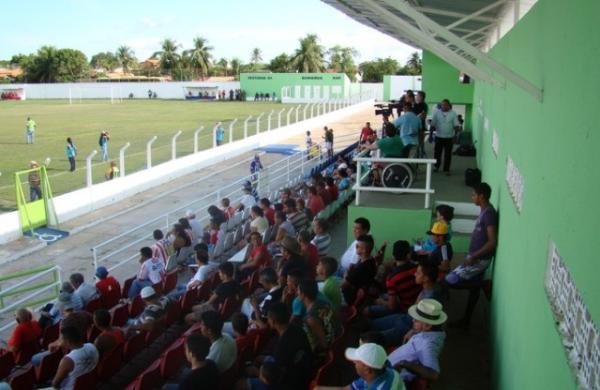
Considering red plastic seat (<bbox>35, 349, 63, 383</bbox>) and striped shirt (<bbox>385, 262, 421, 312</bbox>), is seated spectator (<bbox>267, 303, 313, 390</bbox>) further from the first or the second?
red plastic seat (<bbox>35, 349, 63, 383</bbox>)

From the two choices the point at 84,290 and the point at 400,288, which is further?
the point at 84,290

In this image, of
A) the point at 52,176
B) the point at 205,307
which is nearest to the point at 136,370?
the point at 205,307

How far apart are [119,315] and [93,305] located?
2.07 feet

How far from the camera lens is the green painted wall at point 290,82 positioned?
57.9 metres

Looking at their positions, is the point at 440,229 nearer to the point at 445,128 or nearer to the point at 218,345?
the point at 218,345

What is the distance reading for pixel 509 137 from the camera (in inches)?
226

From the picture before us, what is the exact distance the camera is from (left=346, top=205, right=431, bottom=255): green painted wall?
8008 millimetres

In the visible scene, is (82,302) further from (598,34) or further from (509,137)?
(598,34)

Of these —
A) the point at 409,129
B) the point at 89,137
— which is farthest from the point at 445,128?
the point at 89,137

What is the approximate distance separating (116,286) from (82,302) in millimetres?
589

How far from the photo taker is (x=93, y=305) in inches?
256

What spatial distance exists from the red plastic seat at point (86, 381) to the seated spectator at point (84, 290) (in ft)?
6.40

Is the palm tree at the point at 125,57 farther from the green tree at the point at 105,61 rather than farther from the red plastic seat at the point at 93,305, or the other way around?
the red plastic seat at the point at 93,305

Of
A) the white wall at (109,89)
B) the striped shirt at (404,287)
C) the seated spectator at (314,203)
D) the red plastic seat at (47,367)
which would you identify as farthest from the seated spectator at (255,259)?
the white wall at (109,89)
